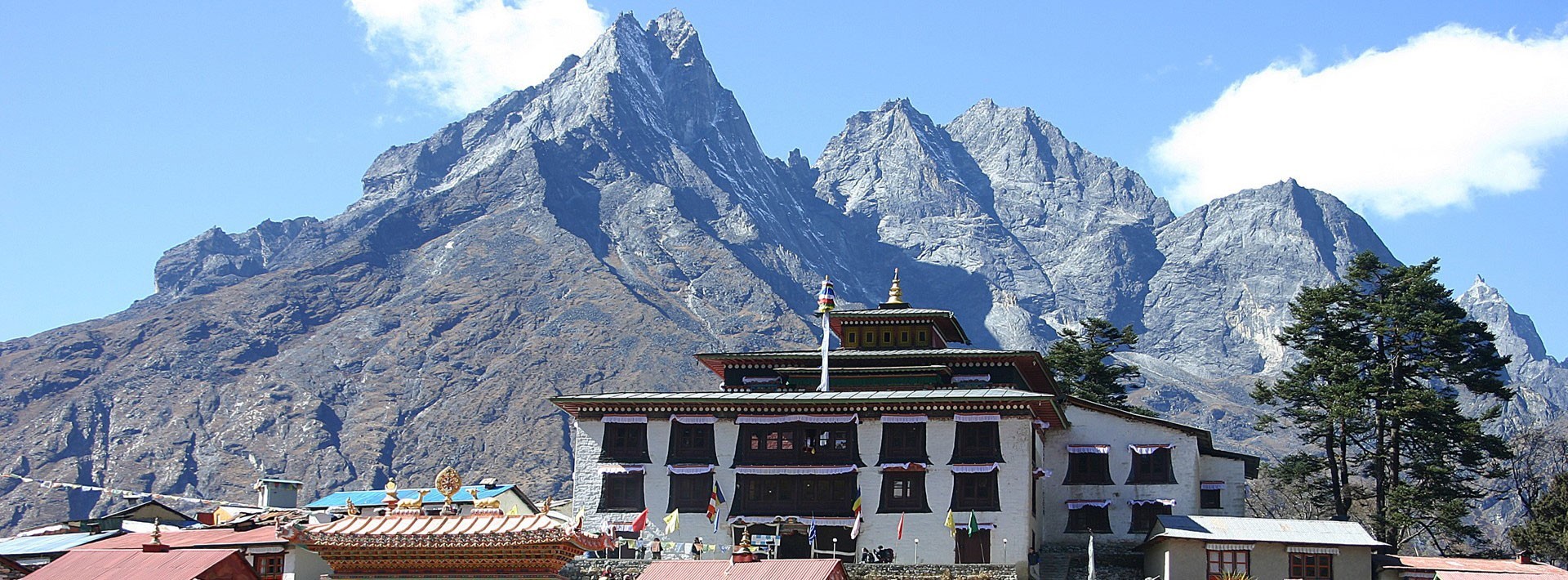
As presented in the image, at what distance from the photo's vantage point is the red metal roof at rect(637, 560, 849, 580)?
32281 mm

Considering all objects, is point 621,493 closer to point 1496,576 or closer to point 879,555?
point 879,555

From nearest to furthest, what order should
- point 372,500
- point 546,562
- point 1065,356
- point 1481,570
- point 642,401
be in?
point 546,562, point 1481,570, point 642,401, point 372,500, point 1065,356

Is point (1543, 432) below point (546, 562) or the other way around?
the other way around

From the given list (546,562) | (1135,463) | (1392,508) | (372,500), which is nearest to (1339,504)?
(1392,508)

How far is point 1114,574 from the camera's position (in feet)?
221

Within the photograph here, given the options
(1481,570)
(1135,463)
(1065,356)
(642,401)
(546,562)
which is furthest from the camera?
(1065,356)

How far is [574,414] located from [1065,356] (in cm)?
4305

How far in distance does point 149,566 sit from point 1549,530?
6393 centimetres

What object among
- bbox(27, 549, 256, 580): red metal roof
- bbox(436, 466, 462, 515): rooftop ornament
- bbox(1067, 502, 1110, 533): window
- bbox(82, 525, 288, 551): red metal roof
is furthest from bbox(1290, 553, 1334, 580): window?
bbox(436, 466, 462, 515): rooftop ornament

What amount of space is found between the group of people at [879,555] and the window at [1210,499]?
1771cm

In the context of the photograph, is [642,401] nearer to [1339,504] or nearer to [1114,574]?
[1114,574]

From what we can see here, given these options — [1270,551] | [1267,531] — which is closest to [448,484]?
[1270,551]

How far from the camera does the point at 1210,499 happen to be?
248 ft

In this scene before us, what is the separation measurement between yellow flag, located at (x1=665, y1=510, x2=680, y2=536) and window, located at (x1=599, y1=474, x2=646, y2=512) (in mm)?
1562
